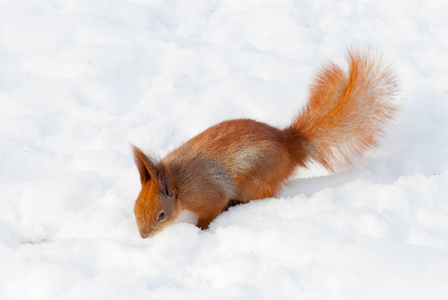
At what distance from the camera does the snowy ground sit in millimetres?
1950

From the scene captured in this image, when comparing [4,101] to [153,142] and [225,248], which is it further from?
[225,248]

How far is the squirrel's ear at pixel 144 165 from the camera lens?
2.13 meters

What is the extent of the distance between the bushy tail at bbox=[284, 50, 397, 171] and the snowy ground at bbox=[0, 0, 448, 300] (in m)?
0.12

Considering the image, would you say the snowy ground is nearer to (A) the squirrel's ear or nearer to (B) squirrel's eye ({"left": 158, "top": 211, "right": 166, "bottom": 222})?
(B) squirrel's eye ({"left": 158, "top": 211, "right": 166, "bottom": 222})

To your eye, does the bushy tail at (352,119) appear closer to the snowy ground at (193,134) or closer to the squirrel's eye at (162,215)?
the snowy ground at (193,134)

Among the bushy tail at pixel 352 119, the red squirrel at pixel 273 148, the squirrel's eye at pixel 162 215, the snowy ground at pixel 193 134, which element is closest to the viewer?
the snowy ground at pixel 193 134

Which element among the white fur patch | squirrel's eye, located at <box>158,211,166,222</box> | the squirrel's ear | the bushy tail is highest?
the bushy tail

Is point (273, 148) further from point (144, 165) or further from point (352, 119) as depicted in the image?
point (144, 165)

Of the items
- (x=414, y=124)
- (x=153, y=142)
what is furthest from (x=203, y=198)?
(x=414, y=124)

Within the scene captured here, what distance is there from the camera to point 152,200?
224cm

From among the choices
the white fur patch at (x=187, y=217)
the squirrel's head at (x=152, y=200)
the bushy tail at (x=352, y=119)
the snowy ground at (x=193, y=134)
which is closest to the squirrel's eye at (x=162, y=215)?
the squirrel's head at (x=152, y=200)

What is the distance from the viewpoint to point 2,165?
8.75ft

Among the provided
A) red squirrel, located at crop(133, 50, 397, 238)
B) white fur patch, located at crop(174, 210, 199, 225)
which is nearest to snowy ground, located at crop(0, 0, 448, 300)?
red squirrel, located at crop(133, 50, 397, 238)

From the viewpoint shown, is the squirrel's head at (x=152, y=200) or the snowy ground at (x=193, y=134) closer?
the snowy ground at (x=193, y=134)
